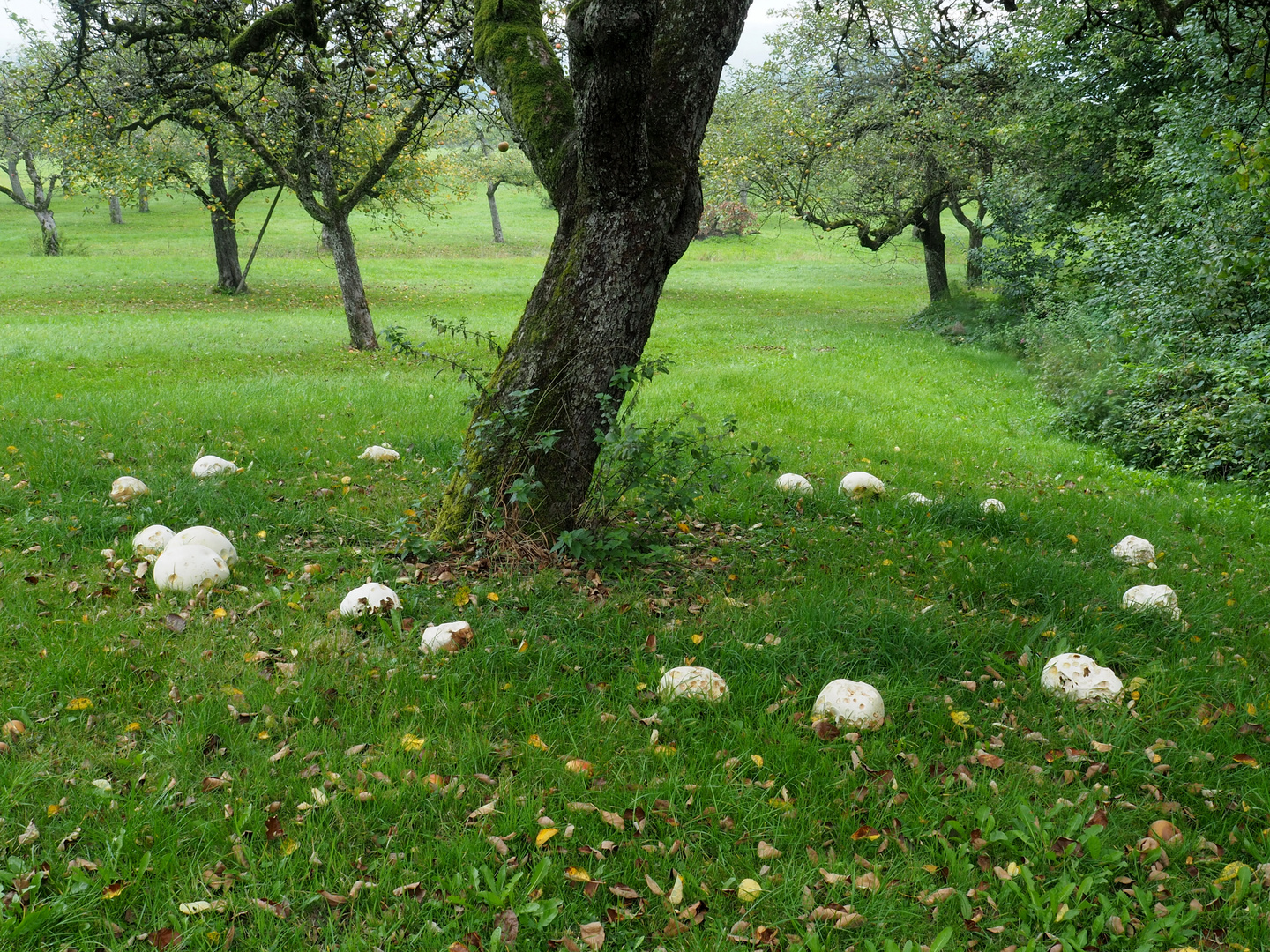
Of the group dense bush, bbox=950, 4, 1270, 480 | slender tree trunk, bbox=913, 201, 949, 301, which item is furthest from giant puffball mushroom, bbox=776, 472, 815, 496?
slender tree trunk, bbox=913, 201, 949, 301

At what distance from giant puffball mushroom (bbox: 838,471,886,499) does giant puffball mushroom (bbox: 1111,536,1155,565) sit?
5.95ft

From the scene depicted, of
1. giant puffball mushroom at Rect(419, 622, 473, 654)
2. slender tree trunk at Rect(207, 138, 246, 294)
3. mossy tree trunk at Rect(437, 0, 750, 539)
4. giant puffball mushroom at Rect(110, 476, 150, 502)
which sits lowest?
giant puffball mushroom at Rect(419, 622, 473, 654)

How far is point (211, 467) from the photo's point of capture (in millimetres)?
6484

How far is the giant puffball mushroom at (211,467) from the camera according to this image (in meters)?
6.43

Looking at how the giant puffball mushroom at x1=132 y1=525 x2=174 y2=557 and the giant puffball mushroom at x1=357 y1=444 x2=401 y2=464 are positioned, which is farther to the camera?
the giant puffball mushroom at x1=357 y1=444 x2=401 y2=464

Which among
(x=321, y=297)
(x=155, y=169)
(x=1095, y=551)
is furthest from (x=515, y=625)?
(x=321, y=297)

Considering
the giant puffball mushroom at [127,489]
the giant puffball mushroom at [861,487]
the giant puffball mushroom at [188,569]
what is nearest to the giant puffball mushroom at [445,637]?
the giant puffball mushroom at [188,569]

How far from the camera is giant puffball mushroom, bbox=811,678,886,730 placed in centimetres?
361

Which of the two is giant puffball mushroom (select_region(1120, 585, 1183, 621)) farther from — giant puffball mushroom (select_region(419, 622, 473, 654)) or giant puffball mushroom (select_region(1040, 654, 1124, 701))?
giant puffball mushroom (select_region(419, 622, 473, 654))

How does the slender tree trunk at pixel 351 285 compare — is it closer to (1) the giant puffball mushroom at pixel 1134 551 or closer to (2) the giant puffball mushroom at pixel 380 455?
(2) the giant puffball mushroom at pixel 380 455

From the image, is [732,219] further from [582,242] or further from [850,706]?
[850,706]

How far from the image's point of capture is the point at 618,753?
3414mm

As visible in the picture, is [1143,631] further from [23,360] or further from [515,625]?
[23,360]

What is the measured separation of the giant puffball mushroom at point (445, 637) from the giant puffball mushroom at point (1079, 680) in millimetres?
2974
